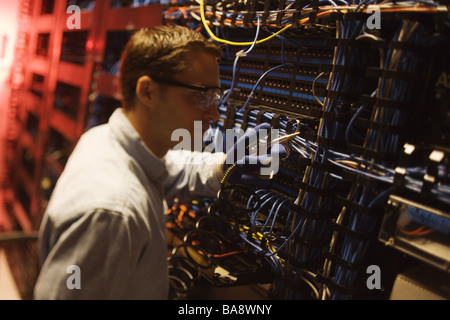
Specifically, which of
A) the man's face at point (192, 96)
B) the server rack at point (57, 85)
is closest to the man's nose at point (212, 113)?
the man's face at point (192, 96)

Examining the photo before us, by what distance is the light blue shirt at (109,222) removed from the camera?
1.03 m

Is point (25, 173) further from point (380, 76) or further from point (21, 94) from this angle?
point (380, 76)

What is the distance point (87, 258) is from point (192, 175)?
1.99 ft

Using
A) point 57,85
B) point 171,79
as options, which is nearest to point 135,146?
point 171,79

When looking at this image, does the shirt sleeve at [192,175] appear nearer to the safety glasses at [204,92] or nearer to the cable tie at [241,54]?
the safety glasses at [204,92]

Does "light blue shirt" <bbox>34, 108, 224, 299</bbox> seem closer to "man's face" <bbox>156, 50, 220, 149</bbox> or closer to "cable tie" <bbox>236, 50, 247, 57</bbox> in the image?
"man's face" <bbox>156, 50, 220, 149</bbox>

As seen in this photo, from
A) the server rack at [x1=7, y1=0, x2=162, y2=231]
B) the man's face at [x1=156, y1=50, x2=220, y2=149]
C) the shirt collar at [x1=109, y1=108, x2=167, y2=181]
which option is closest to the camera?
the man's face at [x1=156, y1=50, x2=220, y2=149]

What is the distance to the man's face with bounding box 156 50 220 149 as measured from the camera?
1.18 m

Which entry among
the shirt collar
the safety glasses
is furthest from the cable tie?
the shirt collar

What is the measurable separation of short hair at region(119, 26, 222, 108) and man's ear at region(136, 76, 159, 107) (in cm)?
3

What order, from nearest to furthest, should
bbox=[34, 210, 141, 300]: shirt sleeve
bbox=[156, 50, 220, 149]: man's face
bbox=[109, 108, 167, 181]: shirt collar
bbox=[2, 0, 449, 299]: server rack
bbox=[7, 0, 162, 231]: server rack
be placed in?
bbox=[2, 0, 449, 299]: server rack, bbox=[34, 210, 141, 300]: shirt sleeve, bbox=[156, 50, 220, 149]: man's face, bbox=[109, 108, 167, 181]: shirt collar, bbox=[7, 0, 162, 231]: server rack

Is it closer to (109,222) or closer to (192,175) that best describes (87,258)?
(109,222)

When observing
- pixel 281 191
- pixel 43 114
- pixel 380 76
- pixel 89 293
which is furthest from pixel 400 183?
pixel 43 114

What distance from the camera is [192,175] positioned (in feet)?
5.04
